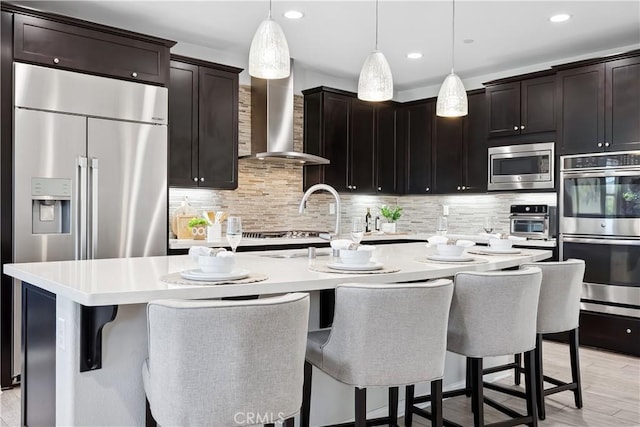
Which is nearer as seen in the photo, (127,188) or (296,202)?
(127,188)

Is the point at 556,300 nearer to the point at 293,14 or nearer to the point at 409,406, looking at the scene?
the point at 409,406

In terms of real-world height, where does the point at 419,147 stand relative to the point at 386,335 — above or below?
above

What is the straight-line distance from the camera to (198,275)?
71.1 inches

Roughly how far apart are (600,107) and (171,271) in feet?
12.8

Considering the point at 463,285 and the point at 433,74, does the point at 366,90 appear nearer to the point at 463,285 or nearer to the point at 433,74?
the point at 463,285

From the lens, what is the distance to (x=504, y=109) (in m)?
5.16

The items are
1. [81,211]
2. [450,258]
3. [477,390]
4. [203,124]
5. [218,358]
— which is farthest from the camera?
[203,124]

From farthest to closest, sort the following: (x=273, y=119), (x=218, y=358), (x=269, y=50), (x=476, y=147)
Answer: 1. (x=476, y=147)
2. (x=273, y=119)
3. (x=269, y=50)
4. (x=218, y=358)

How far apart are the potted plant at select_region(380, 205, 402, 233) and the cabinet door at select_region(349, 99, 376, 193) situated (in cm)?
31

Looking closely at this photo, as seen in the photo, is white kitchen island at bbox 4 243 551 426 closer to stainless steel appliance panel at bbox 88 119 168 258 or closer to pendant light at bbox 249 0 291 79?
pendant light at bbox 249 0 291 79

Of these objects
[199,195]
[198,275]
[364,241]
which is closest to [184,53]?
[199,195]

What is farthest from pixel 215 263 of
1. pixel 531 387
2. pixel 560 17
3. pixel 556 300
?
pixel 560 17

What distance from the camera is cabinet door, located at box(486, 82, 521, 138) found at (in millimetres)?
5066

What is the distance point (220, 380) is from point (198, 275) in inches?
17.5
